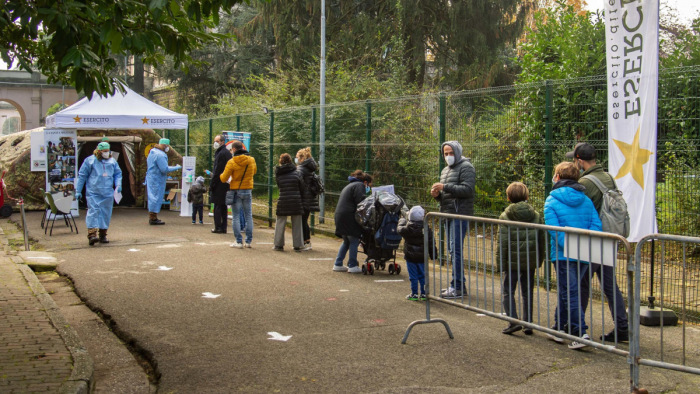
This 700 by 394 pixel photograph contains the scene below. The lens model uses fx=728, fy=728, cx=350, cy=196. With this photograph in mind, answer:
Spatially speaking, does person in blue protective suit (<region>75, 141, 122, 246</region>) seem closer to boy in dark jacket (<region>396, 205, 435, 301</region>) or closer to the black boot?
the black boot

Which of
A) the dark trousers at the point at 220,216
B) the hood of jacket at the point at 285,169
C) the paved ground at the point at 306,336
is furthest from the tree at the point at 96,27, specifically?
the dark trousers at the point at 220,216

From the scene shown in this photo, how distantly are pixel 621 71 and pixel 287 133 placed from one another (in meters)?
9.72

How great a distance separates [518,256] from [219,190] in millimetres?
9481

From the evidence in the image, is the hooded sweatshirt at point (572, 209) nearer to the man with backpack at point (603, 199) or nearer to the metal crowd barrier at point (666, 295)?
the man with backpack at point (603, 199)

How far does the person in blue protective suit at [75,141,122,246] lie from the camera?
42.6ft

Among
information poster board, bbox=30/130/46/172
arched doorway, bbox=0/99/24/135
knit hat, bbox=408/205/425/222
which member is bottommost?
knit hat, bbox=408/205/425/222

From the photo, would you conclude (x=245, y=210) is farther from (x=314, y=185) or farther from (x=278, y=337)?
(x=278, y=337)

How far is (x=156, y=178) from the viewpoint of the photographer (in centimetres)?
1661

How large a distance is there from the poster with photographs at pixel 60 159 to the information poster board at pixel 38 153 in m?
0.13

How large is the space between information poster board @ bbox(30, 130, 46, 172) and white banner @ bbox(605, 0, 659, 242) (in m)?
13.4

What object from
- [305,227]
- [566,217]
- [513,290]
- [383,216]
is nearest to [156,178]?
[305,227]

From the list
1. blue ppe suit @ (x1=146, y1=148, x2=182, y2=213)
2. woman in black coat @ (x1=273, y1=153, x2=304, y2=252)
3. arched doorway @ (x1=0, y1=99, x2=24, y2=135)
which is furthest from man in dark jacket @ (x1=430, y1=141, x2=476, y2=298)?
arched doorway @ (x1=0, y1=99, x2=24, y2=135)

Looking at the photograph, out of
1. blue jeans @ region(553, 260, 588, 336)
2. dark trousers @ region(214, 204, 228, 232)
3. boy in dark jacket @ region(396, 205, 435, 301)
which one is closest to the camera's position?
blue jeans @ region(553, 260, 588, 336)

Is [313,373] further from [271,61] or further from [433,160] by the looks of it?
[271,61]
